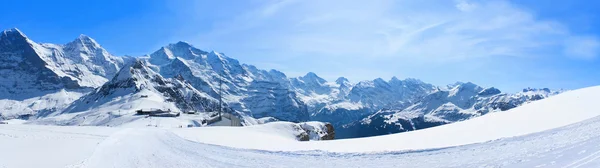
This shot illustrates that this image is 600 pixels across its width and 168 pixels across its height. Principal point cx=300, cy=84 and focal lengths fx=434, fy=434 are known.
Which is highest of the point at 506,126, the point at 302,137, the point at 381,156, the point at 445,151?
the point at 506,126

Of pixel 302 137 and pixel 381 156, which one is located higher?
pixel 302 137

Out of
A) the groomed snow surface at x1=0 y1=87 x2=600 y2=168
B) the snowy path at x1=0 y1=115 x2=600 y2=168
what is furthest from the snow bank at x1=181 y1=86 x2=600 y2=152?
the snowy path at x1=0 y1=115 x2=600 y2=168

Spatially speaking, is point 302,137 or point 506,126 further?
point 302,137

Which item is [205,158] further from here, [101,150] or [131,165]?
[101,150]

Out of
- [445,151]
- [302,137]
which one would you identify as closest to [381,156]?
[445,151]

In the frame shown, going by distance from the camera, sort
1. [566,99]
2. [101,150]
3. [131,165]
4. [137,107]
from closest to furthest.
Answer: [131,165] < [101,150] < [566,99] < [137,107]

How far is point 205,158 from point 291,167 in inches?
240

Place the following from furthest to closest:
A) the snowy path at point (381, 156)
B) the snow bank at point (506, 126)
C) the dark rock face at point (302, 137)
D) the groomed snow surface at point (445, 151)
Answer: the dark rock face at point (302, 137) < the snow bank at point (506, 126) < the groomed snow surface at point (445, 151) < the snowy path at point (381, 156)

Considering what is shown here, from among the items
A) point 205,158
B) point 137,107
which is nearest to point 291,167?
point 205,158

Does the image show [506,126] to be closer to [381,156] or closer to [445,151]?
[445,151]

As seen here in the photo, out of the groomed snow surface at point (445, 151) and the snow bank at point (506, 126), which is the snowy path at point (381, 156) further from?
the snow bank at point (506, 126)

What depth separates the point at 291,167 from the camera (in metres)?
19.0

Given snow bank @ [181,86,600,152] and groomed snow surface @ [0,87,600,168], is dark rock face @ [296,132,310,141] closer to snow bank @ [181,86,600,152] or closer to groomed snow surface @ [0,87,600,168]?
snow bank @ [181,86,600,152]

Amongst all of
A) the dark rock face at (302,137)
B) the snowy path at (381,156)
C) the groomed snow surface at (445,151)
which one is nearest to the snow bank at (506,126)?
the groomed snow surface at (445,151)
